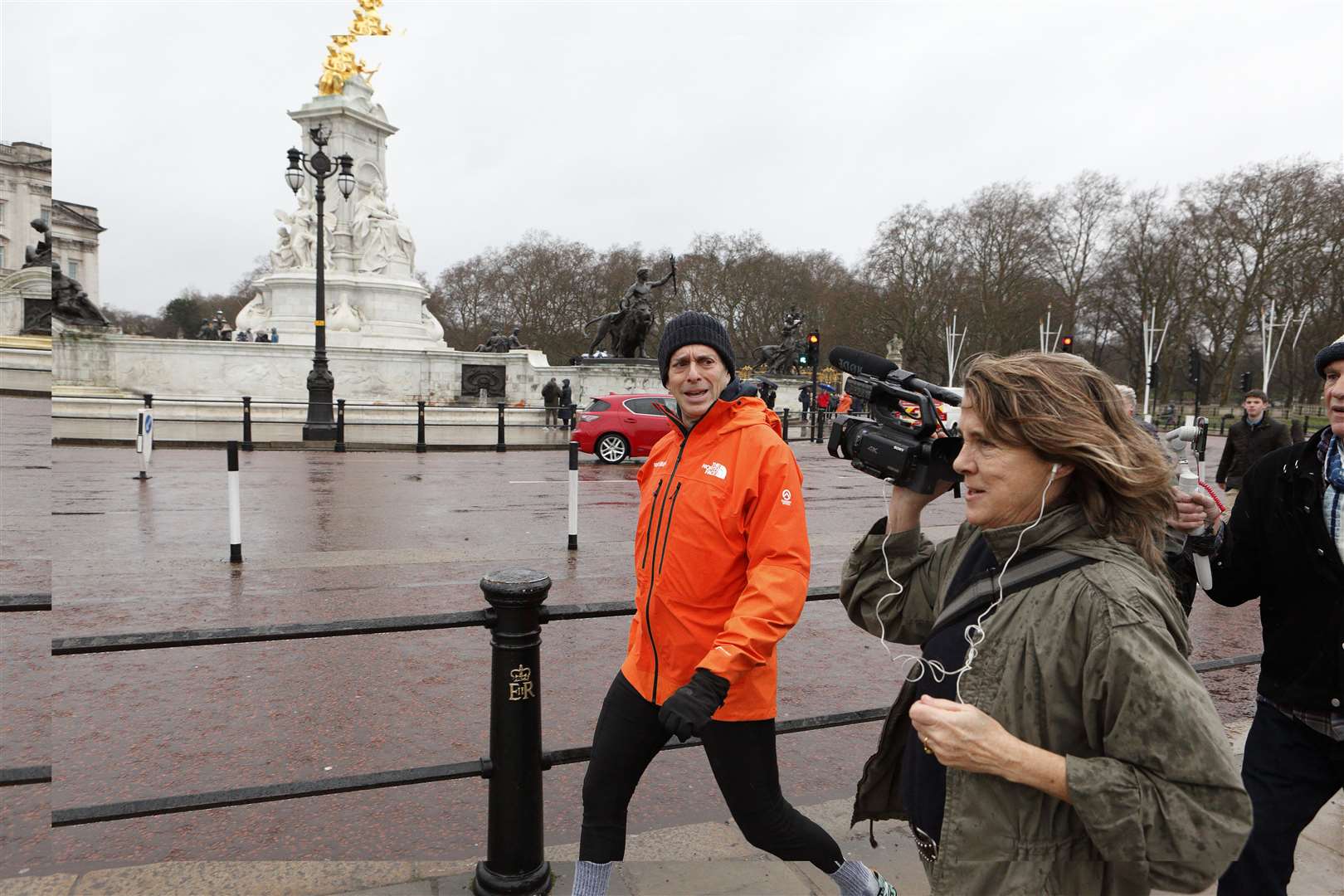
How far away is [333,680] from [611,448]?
13708 millimetres

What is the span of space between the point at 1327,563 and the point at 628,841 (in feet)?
7.79

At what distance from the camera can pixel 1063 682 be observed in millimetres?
1482

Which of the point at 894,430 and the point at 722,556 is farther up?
the point at 894,430

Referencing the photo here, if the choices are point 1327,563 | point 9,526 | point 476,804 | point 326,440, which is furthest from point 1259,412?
point 326,440

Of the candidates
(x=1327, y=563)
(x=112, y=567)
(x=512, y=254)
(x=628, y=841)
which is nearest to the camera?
(x=1327, y=563)

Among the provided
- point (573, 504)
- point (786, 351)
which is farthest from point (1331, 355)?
point (786, 351)

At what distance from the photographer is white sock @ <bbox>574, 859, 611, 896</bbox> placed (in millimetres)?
2447

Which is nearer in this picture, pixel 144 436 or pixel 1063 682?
pixel 1063 682

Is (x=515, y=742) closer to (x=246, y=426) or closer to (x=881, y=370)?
(x=881, y=370)

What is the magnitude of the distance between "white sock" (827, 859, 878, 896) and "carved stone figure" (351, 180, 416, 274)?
3353 centimetres

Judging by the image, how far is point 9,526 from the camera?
10422 mm

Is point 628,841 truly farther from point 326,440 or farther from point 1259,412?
point 326,440

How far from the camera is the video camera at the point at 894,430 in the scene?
74.8 inches

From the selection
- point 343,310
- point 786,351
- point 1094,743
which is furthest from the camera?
point 786,351
